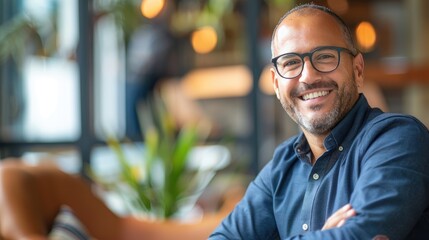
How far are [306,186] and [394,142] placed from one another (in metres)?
0.23

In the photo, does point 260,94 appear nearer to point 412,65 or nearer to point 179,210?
point 179,210

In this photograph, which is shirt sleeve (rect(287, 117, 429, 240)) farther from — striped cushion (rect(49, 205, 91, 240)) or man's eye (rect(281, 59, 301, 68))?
striped cushion (rect(49, 205, 91, 240))

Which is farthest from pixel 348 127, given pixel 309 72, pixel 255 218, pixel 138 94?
pixel 138 94

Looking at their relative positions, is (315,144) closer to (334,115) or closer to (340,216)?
(334,115)

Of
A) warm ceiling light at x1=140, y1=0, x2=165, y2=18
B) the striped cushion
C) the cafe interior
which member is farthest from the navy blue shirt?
warm ceiling light at x1=140, y1=0, x2=165, y2=18

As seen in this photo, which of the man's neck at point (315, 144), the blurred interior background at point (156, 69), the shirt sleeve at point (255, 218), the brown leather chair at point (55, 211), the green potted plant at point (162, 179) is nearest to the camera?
the man's neck at point (315, 144)

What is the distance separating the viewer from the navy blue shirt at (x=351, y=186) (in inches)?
53.1

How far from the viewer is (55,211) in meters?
2.89

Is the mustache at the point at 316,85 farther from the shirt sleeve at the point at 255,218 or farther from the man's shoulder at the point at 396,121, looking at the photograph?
the shirt sleeve at the point at 255,218

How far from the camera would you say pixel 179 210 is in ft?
12.8

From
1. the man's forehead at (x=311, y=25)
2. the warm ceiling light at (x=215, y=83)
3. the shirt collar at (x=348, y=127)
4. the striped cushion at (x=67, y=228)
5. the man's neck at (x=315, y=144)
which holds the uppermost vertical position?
the man's forehead at (x=311, y=25)

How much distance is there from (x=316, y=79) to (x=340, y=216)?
275 mm

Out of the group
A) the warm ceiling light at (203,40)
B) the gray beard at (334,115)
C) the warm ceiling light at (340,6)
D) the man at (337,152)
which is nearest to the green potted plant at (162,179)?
the man at (337,152)

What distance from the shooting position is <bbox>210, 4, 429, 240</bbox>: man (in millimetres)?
1354
